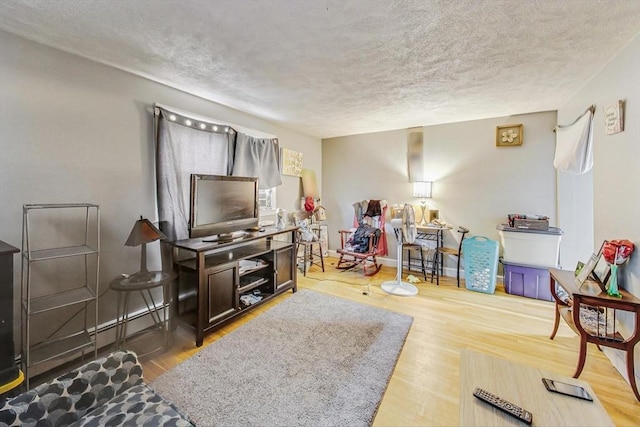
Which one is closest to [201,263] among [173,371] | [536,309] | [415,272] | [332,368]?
[173,371]

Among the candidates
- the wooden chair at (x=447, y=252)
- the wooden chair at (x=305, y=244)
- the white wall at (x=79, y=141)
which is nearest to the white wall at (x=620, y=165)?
the wooden chair at (x=447, y=252)

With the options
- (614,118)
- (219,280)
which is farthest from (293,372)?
(614,118)

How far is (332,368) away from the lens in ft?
6.39

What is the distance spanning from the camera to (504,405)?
1.06 metres

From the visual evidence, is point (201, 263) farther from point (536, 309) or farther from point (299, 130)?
point (536, 309)

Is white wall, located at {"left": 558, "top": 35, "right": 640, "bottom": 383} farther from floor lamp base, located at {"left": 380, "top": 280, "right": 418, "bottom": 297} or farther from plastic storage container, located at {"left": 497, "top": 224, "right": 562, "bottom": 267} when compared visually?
floor lamp base, located at {"left": 380, "top": 280, "right": 418, "bottom": 297}

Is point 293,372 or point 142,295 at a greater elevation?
point 142,295

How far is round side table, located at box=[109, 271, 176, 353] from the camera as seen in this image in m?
1.99

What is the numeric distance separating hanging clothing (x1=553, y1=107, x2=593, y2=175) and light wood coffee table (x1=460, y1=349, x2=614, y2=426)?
7.84 ft

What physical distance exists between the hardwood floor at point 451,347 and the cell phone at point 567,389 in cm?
58

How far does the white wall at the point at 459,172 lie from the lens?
349cm

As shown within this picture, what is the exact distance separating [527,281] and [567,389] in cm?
259

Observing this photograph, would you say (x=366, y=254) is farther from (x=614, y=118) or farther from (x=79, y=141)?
(x=79, y=141)

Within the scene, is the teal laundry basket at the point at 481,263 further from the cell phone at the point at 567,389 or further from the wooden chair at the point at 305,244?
the cell phone at the point at 567,389
